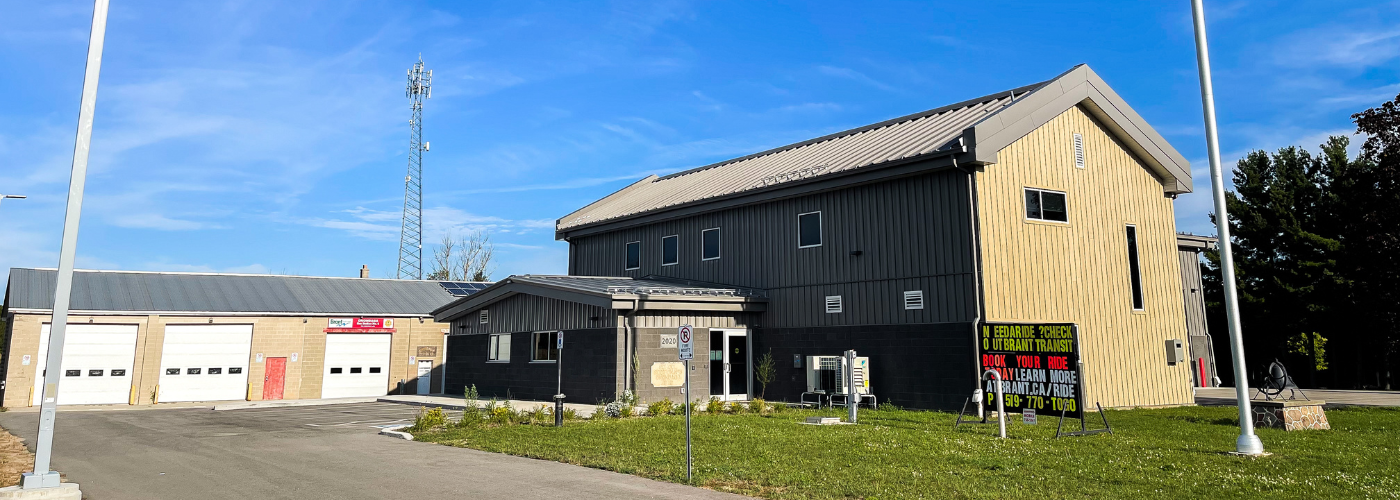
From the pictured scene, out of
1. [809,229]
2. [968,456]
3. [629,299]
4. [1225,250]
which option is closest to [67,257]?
[968,456]

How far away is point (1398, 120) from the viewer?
23703mm

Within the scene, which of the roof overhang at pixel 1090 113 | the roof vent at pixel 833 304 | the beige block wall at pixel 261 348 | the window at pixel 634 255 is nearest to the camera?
the roof overhang at pixel 1090 113

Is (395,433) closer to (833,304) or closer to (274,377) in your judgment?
(833,304)

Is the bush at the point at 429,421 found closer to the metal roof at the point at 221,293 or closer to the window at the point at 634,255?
the window at the point at 634,255

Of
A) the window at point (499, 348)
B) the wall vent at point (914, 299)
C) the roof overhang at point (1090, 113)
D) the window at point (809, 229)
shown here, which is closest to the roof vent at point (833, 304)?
the window at point (809, 229)

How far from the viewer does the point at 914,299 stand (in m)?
20.0

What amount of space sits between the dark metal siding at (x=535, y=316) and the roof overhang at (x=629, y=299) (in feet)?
0.75

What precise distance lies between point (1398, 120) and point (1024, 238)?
1302cm

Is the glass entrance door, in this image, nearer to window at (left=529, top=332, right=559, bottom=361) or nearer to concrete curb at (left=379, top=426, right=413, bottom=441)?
window at (left=529, top=332, right=559, bottom=361)

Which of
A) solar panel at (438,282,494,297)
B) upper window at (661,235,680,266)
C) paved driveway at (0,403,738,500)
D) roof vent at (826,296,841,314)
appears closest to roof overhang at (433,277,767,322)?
roof vent at (826,296,841,314)


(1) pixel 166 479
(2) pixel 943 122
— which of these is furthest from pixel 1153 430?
(1) pixel 166 479

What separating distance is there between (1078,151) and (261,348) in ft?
98.9

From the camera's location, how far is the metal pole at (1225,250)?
11.6 meters

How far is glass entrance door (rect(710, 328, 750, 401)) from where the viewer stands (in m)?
23.4
